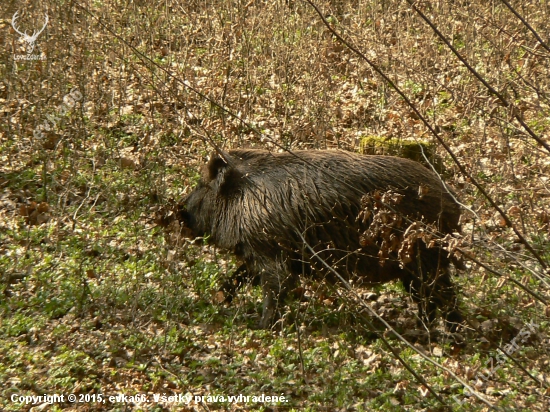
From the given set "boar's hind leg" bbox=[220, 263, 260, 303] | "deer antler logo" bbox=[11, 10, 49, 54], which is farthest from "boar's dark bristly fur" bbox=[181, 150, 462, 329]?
"deer antler logo" bbox=[11, 10, 49, 54]

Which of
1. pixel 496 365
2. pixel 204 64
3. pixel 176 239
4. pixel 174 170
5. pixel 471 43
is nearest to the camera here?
Result: pixel 496 365

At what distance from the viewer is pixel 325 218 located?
21.3ft

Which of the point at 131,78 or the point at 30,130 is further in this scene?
the point at 131,78

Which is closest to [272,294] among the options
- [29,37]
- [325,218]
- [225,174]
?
[325,218]

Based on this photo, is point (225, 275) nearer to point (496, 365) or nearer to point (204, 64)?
point (496, 365)

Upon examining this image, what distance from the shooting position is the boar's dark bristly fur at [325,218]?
6344mm

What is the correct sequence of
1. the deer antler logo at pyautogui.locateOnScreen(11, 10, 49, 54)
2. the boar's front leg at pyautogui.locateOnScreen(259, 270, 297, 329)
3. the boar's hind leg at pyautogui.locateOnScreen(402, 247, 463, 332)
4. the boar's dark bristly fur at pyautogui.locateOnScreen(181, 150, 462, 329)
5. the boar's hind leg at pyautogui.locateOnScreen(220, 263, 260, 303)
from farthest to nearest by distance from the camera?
the deer antler logo at pyautogui.locateOnScreen(11, 10, 49, 54) < the boar's hind leg at pyautogui.locateOnScreen(220, 263, 260, 303) < the boar's front leg at pyautogui.locateOnScreen(259, 270, 297, 329) < the boar's dark bristly fur at pyautogui.locateOnScreen(181, 150, 462, 329) < the boar's hind leg at pyautogui.locateOnScreen(402, 247, 463, 332)

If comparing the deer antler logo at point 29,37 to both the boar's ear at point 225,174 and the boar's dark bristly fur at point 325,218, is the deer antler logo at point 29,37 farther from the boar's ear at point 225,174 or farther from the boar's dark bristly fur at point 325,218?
the boar's dark bristly fur at point 325,218

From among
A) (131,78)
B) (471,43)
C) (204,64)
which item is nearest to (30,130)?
(131,78)

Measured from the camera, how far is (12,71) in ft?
32.8

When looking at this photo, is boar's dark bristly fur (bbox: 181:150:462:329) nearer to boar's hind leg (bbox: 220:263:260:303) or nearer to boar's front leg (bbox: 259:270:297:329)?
boar's front leg (bbox: 259:270:297:329)

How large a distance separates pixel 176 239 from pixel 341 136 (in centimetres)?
326

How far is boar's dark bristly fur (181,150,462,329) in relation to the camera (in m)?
6.34

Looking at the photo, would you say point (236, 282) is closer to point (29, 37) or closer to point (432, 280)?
point (432, 280)
